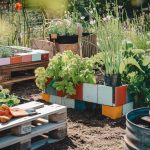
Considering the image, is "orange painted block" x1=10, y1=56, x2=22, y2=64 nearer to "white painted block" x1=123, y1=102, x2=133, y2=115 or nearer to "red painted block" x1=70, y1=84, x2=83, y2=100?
"red painted block" x1=70, y1=84, x2=83, y2=100

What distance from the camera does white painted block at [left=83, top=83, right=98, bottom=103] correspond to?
5.03m

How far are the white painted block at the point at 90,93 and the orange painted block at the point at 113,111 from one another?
0.17 m

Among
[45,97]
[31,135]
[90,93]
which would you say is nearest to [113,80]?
[90,93]

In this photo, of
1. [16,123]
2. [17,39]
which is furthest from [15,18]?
[16,123]

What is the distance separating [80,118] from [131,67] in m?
0.82

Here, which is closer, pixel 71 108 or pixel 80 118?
pixel 80 118

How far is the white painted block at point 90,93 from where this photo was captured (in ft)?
16.5

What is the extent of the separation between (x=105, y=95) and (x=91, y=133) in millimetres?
603

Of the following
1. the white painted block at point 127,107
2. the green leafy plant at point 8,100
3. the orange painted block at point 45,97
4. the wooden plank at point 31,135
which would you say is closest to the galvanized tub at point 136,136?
the wooden plank at point 31,135

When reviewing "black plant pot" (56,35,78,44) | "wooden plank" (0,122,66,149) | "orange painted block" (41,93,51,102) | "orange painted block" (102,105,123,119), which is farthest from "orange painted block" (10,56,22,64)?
"wooden plank" (0,122,66,149)

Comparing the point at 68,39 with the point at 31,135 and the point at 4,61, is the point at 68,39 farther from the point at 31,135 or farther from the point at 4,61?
the point at 31,135

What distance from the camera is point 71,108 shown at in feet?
17.3

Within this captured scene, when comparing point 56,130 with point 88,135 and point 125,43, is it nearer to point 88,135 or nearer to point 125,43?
point 88,135

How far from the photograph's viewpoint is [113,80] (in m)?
4.97
